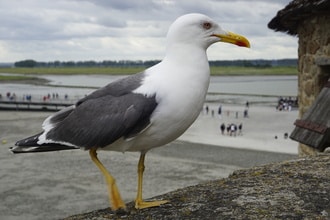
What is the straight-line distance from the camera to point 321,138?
5648 millimetres

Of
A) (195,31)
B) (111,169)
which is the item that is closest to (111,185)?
(195,31)

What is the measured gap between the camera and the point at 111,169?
15164mm

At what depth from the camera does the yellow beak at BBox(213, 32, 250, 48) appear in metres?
2.97

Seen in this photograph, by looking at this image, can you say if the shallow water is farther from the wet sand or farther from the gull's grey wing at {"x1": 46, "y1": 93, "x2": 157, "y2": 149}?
the gull's grey wing at {"x1": 46, "y1": 93, "x2": 157, "y2": 149}

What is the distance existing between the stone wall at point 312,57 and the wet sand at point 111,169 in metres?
5.74

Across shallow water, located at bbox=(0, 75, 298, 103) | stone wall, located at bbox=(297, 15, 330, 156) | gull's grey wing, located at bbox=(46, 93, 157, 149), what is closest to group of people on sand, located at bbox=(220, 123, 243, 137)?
stone wall, located at bbox=(297, 15, 330, 156)

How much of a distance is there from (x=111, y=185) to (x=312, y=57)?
15.7 ft

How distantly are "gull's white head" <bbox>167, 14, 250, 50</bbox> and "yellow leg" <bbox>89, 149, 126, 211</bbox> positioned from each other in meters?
0.93

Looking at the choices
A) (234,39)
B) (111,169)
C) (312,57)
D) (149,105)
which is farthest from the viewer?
(111,169)

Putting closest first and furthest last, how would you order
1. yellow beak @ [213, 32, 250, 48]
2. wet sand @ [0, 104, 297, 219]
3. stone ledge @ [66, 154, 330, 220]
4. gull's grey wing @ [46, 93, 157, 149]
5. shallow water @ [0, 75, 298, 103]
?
1. gull's grey wing @ [46, 93, 157, 149]
2. stone ledge @ [66, 154, 330, 220]
3. yellow beak @ [213, 32, 250, 48]
4. wet sand @ [0, 104, 297, 219]
5. shallow water @ [0, 75, 298, 103]

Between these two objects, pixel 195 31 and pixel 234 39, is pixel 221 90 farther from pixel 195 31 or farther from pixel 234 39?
pixel 195 31

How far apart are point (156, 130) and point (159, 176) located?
11.5 meters

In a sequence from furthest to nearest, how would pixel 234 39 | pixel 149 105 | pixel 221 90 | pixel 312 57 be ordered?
pixel 221 90 < pixel 312 57 < pixel 234 39 < pixel 149 105

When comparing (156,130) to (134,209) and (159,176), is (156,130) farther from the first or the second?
(159,176)
